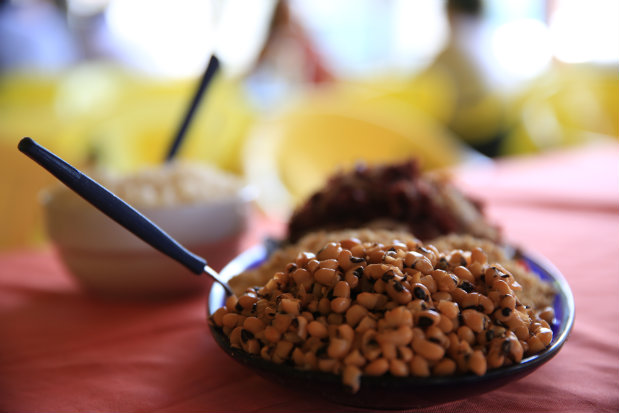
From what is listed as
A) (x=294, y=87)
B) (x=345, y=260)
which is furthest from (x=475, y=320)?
(x=294, y=87)

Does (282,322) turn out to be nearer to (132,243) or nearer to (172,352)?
(172,352)

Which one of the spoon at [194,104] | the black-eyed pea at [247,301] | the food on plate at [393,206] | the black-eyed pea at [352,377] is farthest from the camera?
the spoon at [194,104]

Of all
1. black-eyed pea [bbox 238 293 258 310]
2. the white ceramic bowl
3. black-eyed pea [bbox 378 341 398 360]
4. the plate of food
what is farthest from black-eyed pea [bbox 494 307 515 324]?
the white ceramic bowl

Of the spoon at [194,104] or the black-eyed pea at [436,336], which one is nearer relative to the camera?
the black-eyed pea at [436,336]

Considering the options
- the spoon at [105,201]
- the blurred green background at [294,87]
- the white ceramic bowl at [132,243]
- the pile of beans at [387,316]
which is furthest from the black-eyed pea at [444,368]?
the blurred green background at [294,87]

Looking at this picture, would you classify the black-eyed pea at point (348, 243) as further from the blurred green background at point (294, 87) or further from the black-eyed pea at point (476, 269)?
the blurred green background at point (294, 87)

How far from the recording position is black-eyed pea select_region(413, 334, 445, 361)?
1.32ft

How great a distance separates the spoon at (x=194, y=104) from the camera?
830 mm

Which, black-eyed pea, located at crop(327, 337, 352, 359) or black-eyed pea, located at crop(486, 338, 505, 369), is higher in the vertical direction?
black-eyed pea, located at crop(327, 337, 352, 359)

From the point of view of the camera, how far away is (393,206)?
2.32 ft

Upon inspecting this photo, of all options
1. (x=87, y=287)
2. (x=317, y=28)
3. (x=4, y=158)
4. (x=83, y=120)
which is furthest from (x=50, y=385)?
(x=317, y=28)

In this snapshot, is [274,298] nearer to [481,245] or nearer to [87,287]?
[481,245]

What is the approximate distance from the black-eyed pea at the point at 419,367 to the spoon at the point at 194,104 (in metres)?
0.59

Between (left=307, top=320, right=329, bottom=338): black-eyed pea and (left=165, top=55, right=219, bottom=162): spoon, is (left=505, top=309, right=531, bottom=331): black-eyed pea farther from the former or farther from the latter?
(left=165, top=55, right=219, bottom=162): spoon
